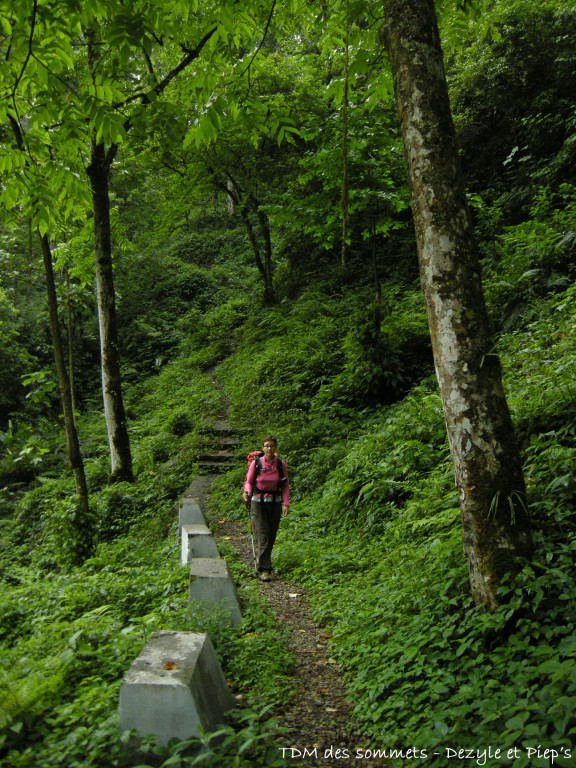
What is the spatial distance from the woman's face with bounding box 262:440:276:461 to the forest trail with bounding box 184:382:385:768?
165 centimetres

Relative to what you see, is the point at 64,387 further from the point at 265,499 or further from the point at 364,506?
the point at 364,506

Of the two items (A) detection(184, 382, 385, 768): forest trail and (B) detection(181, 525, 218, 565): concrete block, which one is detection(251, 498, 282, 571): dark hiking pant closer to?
(A) detection(184, 382, 385, 768): forest trail

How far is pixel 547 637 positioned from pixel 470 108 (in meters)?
16.0

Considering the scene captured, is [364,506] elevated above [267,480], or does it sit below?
below

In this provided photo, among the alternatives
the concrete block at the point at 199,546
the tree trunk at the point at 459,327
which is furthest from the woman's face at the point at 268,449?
the tree trunk at the point at 459,327

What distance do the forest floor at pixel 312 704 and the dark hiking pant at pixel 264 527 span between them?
1.73ft

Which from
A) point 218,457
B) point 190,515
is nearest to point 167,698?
point 190,515

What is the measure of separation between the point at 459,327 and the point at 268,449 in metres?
3.94

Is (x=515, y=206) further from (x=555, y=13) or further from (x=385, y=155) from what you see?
(x=555, y=13)

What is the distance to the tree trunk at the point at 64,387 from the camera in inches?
282

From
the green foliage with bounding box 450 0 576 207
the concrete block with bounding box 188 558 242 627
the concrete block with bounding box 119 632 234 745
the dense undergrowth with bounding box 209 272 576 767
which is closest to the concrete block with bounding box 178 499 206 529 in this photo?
the dense undergrowth with bounding box 209 272 576 767

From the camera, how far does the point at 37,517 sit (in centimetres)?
1187

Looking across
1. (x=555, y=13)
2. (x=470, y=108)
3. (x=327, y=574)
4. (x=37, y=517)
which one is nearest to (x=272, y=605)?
(x=327, y=574)

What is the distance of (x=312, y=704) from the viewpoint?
13.1 feet
